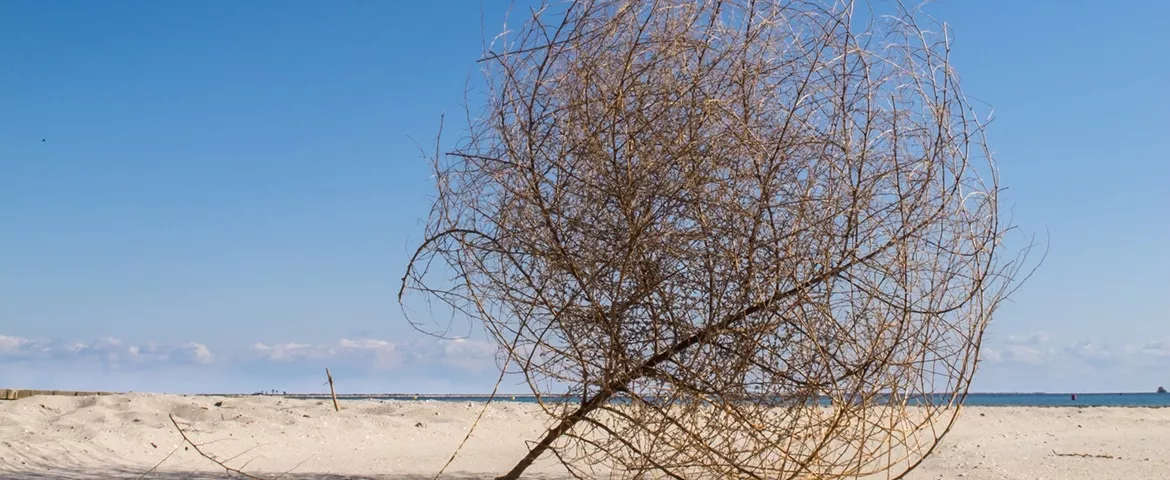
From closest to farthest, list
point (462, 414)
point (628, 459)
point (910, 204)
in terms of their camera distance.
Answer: point (910, 204)
point (628, 459)
point (462, 414)

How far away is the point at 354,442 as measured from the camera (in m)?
10.6

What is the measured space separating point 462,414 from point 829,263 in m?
8.81

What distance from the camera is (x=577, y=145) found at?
466cm

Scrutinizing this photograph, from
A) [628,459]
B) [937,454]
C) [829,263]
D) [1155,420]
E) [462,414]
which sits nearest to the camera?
[829,263]

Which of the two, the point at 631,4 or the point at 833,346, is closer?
the point at 833,346

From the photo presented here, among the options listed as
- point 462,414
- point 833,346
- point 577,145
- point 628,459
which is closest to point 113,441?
point 462,414

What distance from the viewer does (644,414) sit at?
4.92 meters

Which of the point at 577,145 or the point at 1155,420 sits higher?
the point at 577,145

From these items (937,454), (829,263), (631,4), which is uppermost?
(631,4)

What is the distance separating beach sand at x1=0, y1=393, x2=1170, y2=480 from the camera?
8477mm

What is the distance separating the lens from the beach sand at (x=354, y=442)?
848 cm

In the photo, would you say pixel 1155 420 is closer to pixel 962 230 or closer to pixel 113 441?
pixel 962 230

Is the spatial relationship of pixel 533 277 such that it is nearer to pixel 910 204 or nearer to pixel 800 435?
pixel 800 435

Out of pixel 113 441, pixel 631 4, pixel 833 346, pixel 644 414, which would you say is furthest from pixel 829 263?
pixel 113 441
